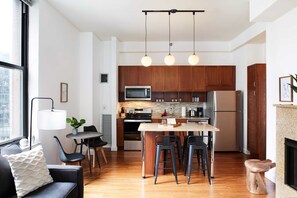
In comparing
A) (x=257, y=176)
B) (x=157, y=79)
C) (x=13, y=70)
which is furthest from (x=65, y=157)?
(x=157, y=79)

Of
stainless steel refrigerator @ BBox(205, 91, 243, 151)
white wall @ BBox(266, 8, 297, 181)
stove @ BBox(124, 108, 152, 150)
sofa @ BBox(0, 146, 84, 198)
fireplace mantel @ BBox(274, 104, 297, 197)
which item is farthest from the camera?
stove @ BBox(124, 108, 152, 150)

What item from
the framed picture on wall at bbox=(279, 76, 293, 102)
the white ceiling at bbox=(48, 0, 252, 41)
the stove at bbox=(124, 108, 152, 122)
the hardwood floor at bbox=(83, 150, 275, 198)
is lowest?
the hardwood floor at bbox=(83, 150, 275, 198)

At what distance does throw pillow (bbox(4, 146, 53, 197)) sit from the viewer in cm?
222

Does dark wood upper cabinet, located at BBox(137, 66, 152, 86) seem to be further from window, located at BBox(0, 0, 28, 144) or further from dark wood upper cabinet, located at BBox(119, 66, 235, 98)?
window, located at BBox(0, 0, 28, 144)

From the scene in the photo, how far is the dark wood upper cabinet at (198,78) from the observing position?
6340 mm

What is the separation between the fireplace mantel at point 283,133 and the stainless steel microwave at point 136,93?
3698mm

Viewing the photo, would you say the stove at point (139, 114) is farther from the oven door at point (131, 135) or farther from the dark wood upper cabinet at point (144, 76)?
the dark wood upper cabinet at point (144, 76)

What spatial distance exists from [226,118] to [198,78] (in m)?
1.37

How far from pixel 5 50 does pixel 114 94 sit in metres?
3.13

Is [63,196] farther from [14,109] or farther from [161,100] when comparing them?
[161,100]

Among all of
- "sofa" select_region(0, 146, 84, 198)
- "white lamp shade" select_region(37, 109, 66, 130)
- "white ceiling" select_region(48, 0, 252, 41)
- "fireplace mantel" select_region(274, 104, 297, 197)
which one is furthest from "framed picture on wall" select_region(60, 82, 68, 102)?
"fireplace mantel" select_region(274, 104, 297, 197)

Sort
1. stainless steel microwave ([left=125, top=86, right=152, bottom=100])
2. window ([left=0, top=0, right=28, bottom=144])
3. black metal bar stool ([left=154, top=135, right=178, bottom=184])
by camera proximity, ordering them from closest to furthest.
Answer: window ([left=0, top=0, right=28, bottom=144]) → black metal bar stool ([left=154, top=135, right=178, bottom=184]) → stainless steel microwave ([left=125, top=86, right=152, bottom=100])

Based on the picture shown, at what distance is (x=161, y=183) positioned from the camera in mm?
3775

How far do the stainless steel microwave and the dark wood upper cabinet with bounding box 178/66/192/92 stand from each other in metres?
0.98
